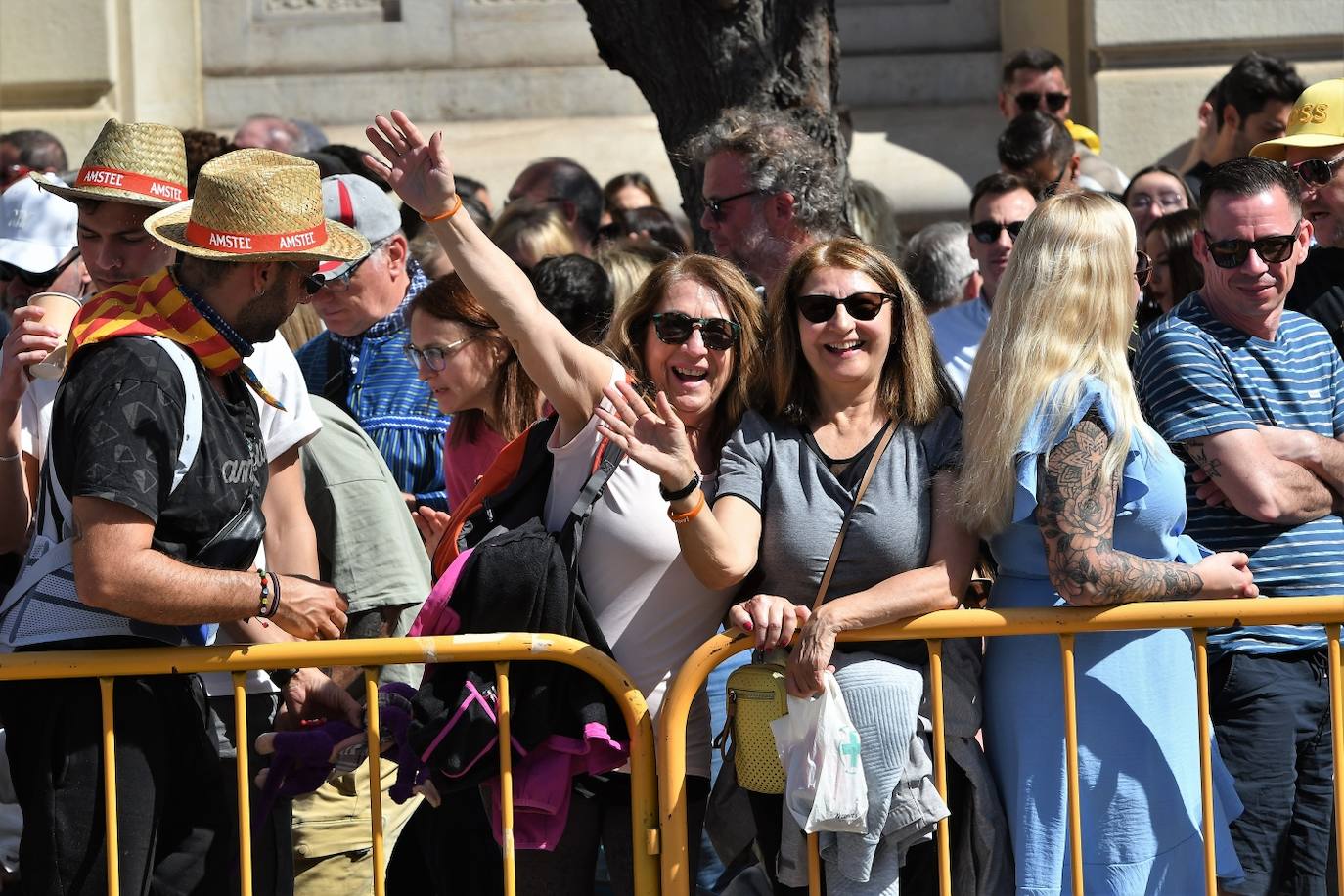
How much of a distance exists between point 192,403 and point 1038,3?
7.51m

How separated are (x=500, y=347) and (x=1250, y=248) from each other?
75.8 inches

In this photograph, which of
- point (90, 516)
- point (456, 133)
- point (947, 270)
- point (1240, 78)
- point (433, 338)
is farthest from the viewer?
point (456, 133)

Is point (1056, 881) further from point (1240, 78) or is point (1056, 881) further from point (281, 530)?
point (1240, 78)

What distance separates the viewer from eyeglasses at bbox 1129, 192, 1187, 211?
6.49 meters

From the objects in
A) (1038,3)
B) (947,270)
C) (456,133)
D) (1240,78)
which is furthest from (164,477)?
(1038,3)

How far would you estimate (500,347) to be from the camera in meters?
4.60

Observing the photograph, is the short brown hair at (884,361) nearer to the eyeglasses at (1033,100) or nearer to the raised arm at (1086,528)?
the raised arm at (1086,528)

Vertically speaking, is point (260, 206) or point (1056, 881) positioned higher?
point (260, 206)

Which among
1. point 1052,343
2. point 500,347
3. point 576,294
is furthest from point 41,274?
point 1052,343

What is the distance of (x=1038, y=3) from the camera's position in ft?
32.3

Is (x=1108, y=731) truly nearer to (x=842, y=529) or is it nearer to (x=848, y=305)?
(x=842, y=529)

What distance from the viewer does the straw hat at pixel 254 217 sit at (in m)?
3.53

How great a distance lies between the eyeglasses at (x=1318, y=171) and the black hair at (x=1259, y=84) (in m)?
2.14

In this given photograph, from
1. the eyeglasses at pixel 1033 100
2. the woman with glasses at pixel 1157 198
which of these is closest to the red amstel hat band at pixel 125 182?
the woman with glasses at pixel 1157 198
